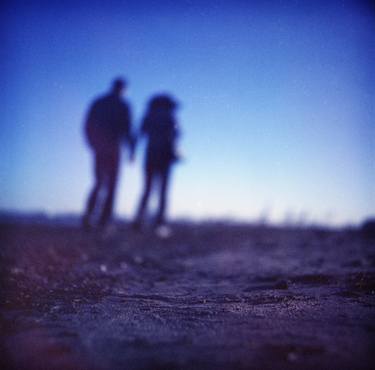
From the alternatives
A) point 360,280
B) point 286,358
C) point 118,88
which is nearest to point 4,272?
point 286,358

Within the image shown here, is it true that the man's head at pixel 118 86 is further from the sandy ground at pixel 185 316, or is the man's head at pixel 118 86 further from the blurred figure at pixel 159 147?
the sandy ground at pixel 185 316

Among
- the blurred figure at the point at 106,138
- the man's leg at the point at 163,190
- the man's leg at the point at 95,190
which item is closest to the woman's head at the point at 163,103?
the blurred figure at the point at 106,138

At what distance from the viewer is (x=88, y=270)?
3082 millimetres

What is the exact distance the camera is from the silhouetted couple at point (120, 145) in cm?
602

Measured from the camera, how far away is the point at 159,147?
6746mm

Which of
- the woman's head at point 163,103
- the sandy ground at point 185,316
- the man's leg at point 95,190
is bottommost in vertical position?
the sandy ground at point 185,316

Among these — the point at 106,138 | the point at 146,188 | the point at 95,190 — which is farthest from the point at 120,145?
the point at 146,188

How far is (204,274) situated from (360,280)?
1.25m

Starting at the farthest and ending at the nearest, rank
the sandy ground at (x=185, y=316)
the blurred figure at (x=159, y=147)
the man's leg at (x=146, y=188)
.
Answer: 1. the man's leg at (x=146, y=188)
2. the blurred figure at (x=159, y=147)
3. the sandy ground at (x=185, y=316)

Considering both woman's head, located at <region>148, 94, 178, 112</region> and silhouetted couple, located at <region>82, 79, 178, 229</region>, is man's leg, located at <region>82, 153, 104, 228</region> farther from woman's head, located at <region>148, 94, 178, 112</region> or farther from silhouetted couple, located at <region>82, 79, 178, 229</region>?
woman's head, located at <region>148, 94, 178, 112</region>

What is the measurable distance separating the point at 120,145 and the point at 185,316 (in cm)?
488

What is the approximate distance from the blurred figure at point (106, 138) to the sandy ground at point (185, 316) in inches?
108

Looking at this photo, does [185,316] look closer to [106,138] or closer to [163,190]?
[106,138]

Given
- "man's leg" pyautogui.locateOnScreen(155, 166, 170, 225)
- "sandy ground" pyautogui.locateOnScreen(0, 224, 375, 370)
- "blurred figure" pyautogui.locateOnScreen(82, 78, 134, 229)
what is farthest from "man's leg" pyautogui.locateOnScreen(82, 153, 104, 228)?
"sandy ground" pyautogui.locateOnScreen(0, 224, 375, 370)
